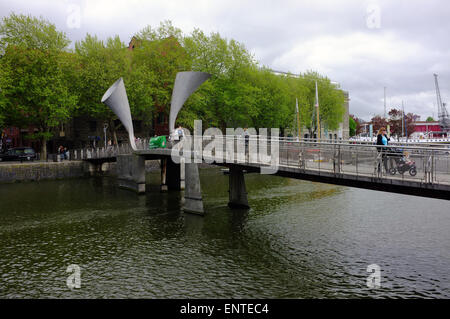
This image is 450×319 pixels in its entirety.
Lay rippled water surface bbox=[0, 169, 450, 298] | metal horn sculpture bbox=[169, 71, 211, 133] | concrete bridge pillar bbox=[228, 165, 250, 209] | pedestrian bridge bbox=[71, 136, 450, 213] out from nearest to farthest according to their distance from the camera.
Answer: pedestrian bridge bbox=[71, 136, 450, 213], rippled water surface bbox=[0, 169, 450, 298], concrete bridge pillar bbox=[228, 165, 250, 209], metal horn sculpture bbox=[169, 71, 211, 133]

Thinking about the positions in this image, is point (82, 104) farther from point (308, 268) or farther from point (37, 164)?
point (308, 268)

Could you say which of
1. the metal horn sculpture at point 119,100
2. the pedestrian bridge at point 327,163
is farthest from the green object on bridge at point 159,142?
the metal horn sculpture at point 119,100

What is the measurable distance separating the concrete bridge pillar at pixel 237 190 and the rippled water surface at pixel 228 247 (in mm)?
841

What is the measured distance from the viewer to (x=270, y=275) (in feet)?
44.3

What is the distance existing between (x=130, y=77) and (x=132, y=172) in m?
19.6

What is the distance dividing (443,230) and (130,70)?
1680 inches

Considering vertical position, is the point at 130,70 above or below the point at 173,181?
above

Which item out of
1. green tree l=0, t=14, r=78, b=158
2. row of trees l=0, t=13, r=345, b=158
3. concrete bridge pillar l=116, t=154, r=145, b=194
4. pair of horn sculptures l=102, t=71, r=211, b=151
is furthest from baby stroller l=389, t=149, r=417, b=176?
green tree l=0, t=14, r=78, b=158

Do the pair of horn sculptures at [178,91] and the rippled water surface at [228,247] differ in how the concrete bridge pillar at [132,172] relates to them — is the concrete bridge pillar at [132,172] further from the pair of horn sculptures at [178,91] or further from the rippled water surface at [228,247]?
the pair of horn sculptures at [178,91]

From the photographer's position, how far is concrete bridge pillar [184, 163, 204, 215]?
23.7 metres

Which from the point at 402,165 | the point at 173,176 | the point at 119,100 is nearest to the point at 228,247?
the point at 402,165

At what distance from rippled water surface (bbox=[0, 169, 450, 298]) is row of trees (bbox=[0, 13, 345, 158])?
20066mm

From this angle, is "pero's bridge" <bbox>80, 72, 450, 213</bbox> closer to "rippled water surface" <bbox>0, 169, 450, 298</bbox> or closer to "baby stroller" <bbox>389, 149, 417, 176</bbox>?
"baby stroller" <bbox>389, 149, 417, 176</bbox>
